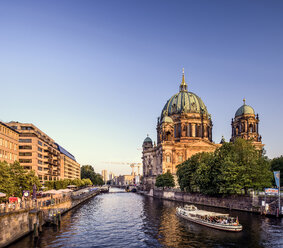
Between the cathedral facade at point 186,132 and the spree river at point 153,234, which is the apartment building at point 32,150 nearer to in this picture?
the spree river at point 153,234

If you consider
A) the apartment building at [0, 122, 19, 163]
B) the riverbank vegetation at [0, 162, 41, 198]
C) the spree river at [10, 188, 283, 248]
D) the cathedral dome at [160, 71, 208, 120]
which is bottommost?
the spree river at [10, 188, 283, 248]

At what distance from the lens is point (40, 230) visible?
2019 inches

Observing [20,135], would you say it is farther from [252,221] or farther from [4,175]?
[252,221]

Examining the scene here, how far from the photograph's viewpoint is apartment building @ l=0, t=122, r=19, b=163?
94375 mm

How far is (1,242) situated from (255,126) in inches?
5692

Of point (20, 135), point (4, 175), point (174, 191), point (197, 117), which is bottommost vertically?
point (174, 191)

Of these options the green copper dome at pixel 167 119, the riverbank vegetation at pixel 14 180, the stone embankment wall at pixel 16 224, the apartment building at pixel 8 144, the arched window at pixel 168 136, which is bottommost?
the stone embankment wall at pixel 16 224

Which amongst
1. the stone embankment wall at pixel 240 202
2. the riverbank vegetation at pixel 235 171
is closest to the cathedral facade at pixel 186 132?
the stone embankment wall at pixel 240 202

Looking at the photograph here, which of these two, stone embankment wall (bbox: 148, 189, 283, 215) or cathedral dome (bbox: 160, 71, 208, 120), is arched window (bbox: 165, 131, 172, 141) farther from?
stone embankment wall (bbox: 148, 189, 283, 215)

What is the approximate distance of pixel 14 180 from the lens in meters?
67.7

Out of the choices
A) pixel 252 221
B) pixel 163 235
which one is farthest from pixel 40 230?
pixel 252 221

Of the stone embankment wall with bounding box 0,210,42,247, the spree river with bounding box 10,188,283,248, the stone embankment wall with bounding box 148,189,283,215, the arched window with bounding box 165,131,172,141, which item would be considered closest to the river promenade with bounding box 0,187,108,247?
the stone embankment wall with bounding box 0,210,42,247

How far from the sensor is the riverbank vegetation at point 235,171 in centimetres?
7888

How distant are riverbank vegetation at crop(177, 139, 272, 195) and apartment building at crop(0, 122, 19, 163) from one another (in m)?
64.7
